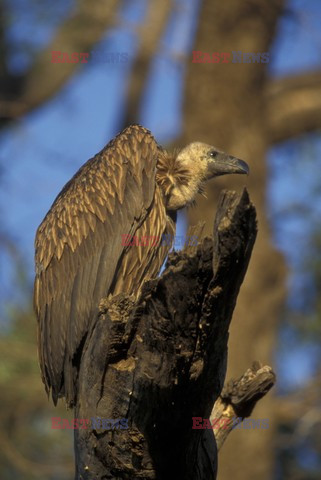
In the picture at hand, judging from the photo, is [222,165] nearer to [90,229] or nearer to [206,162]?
[206,162]

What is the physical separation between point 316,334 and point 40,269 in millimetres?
8318

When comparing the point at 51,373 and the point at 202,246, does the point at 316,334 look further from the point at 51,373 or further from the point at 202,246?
the point at 202,246

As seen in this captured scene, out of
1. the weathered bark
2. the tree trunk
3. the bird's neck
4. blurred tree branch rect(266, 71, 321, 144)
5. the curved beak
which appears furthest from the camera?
blurred tree branch rect(266, 71, 321, 144)

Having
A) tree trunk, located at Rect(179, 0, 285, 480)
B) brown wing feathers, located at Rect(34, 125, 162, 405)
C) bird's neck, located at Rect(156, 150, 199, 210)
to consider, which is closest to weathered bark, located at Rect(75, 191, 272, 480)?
brown wing feathers, located at Rect(34, 125, 162, 405)

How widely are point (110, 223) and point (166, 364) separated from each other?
2.16m

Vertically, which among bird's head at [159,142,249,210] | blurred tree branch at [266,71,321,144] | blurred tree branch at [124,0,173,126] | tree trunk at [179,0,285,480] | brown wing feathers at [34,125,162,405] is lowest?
brown wing feathers at [34,125,162,405]

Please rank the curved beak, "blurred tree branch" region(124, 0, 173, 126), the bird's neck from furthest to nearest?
"blurred tree branch" region(124, 0, 173, 126) → the curved beak → the bird's neck

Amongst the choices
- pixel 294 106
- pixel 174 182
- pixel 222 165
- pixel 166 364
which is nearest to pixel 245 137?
pixel 294 106

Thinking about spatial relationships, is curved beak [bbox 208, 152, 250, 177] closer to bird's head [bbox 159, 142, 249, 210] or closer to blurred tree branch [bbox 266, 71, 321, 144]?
bird's head [bbox 159, 142, 249, 210]

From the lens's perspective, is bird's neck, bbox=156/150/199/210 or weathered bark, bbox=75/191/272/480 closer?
weathered bark, bbox=75/191/272/480

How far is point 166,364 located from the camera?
4039 millimetres

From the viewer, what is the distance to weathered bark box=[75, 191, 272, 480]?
379cm

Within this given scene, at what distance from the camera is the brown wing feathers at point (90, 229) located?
5.71 meters

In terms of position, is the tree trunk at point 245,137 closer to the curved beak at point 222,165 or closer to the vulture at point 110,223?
the curved beak at point 222,165
